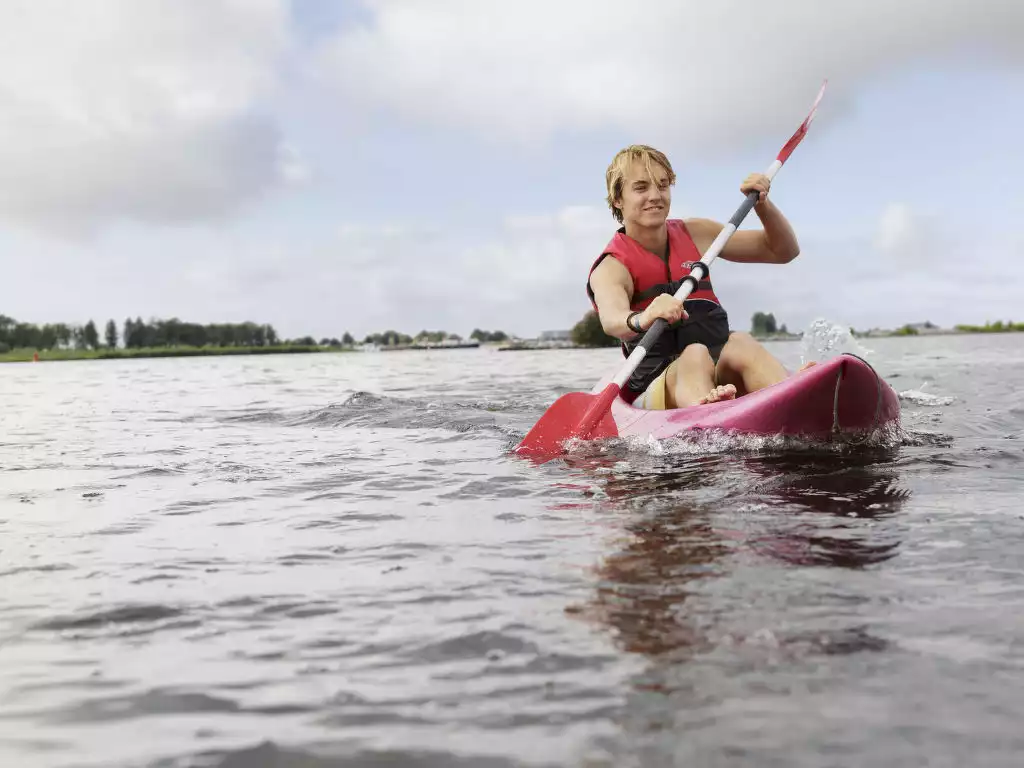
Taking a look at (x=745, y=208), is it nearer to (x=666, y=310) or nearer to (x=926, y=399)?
(x=666, y=310)

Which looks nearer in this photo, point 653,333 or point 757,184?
point 653,333

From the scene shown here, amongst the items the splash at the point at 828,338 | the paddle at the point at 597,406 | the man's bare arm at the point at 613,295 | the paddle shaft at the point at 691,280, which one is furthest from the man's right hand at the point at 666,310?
the splash at the point at 828,338

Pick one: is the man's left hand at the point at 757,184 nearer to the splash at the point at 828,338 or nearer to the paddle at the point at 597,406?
the paddle at the point at 597,406

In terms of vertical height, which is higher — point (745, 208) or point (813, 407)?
point (745, 208)

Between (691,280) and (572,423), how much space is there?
1262 millimetres

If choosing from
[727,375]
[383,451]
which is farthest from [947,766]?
[383,451]

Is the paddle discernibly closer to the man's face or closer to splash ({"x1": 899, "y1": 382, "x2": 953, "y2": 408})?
the man's face

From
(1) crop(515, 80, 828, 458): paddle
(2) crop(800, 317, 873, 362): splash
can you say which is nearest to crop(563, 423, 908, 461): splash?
(1) crop(515, 80, 828, 458): paddle

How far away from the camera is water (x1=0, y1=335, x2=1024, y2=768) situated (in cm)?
158

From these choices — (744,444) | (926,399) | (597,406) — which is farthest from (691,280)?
(926,399)

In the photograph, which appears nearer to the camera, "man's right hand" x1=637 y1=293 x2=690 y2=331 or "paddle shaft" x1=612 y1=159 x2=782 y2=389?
"man's right hand" x1=637 y1=293 x2=690 y2=331

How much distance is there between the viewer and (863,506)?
3.42 m

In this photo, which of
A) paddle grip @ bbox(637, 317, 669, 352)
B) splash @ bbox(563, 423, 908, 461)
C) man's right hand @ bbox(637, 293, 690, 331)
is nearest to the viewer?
splash @ bbox(563, 423, 908, 461)

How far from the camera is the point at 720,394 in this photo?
16.9 ft
